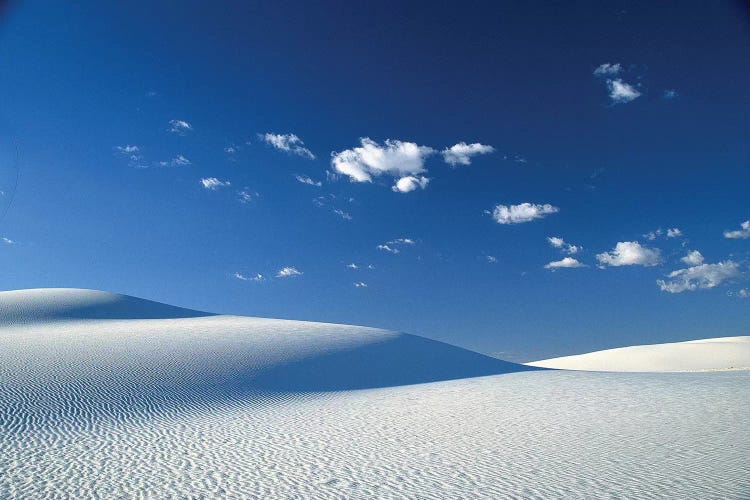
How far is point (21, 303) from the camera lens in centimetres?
2602

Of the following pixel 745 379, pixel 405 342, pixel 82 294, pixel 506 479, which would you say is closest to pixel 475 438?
pixel 506 479

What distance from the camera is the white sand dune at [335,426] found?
532 cm

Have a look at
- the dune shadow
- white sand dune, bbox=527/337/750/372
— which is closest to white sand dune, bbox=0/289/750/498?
the dune shadow

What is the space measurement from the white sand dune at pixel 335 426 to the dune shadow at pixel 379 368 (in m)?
0.10

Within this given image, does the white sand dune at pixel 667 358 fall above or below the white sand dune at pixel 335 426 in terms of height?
above

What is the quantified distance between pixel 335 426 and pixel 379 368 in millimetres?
7768

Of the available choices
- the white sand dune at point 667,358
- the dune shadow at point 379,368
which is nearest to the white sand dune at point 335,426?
the dune shadow at point 379,368

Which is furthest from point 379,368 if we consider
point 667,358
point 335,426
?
point 667,358

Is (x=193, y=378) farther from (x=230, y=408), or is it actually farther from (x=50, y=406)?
(x=50, y=406)

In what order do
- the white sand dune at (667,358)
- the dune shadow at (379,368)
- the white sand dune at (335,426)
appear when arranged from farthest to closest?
the white sand dune at (667,358) → the dune shadow at (379,368) → the white sand dune at (335,426)

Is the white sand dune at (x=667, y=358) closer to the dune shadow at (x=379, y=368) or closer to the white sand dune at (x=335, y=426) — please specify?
the dune shadow at (x=379, y=368)

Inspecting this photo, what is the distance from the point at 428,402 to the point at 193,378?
6602 millimetres

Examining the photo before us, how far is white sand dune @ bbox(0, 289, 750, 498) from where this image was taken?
532 centimetres

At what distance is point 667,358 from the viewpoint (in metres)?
31.6
